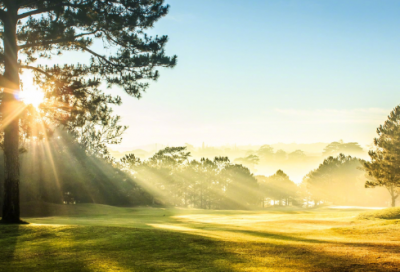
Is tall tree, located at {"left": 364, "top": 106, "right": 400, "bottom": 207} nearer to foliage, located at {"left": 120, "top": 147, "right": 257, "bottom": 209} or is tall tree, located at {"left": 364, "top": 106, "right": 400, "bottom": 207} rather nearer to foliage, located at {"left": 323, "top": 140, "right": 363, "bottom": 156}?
foliage, located at {"left": 120, "top": 147, "right": 257, "bottom": 209}

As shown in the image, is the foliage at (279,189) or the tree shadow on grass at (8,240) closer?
the tree shadow on grass at (8,240)

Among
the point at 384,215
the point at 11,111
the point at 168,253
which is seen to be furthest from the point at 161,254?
the point at 384,215

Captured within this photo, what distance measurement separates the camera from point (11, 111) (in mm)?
18562

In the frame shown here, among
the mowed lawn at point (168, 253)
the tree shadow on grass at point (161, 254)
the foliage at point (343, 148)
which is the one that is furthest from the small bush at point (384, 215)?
the foliage at point (343, 148)

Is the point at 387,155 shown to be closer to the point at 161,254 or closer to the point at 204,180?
the point at 161,254

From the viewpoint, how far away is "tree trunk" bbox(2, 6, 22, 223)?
17656mm

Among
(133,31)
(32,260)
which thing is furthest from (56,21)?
(32,260)

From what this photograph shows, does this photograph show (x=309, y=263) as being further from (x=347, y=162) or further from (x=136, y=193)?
(x=347, y=162)

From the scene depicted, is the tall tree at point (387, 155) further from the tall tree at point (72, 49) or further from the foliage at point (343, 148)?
the foliage at point (343, 148)

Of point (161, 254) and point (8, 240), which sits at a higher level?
point (161, 254)

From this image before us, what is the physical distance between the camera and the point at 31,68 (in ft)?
65.7

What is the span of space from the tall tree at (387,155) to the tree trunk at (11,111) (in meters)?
38.7

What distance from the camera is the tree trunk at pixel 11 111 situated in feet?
57.9

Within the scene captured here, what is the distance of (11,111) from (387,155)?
39.9 meters
